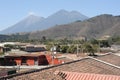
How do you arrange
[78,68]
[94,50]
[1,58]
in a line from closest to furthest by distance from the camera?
[78,68] → [1,58] → [94,50]

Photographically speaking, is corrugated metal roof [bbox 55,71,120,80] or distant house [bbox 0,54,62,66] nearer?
corrugated metal roof [bbox 55,71,120,80]

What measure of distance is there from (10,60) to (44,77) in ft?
116

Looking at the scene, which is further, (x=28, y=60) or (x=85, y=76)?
(x=28, y=60)

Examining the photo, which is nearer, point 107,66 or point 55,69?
point 55,69

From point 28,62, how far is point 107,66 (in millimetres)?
25245

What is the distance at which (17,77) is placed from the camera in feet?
54.9

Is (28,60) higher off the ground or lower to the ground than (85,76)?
lower

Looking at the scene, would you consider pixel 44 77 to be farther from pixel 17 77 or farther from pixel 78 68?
pixel 78 68

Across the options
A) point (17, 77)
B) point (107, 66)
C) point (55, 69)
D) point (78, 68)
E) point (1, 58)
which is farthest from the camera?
point (1, 58)

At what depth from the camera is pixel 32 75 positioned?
1805 cm

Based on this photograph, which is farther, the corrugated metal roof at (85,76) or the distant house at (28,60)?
the distant house at (28,60)

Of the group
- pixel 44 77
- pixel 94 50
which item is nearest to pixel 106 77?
pixel 44 77

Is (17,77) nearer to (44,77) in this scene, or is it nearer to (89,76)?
(44,77)

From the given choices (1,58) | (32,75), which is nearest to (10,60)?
(1,58)
